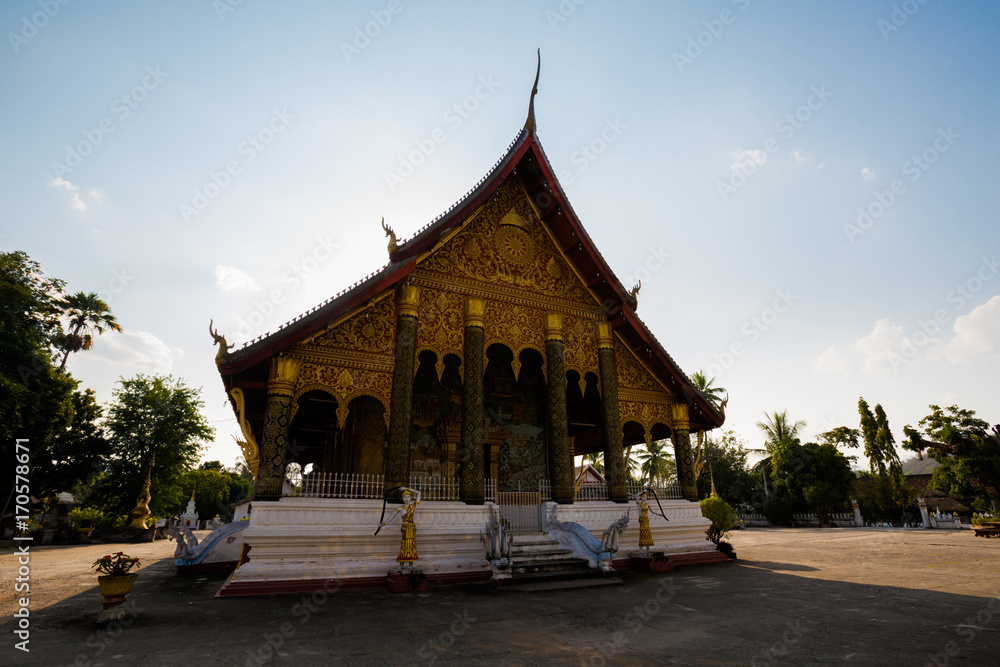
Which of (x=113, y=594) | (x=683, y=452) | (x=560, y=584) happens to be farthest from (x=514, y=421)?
(x=113, y=594)

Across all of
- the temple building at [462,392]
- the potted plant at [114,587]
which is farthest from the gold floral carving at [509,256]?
the potted plant at [114,587]

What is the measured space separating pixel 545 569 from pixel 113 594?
5736mm

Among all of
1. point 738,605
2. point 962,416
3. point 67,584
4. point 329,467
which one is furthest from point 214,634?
point 962,416

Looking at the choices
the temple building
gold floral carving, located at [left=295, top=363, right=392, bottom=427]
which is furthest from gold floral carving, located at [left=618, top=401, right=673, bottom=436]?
gold floral carving, located at [left=295, top=363, right=392, bottom=427]

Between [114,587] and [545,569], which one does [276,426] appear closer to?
[114,587]

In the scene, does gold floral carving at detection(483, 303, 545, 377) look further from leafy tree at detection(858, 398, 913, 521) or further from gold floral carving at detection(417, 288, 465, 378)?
leafy tree at detection(858, 398, 913, 521)

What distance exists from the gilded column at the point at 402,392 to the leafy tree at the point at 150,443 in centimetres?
2691

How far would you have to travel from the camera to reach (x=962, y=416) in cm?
2192

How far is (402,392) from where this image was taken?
28.2 feet

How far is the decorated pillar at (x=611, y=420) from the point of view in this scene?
33.7 ft

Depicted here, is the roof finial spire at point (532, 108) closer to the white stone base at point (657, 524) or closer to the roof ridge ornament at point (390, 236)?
the roof ridge ornament at point (390, 236)

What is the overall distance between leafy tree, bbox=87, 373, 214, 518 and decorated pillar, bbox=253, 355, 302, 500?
26.2 meters

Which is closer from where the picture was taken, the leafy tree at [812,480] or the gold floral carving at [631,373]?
the gold floral carving at [631,373]

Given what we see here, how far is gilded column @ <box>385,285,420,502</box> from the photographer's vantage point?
8.18m
